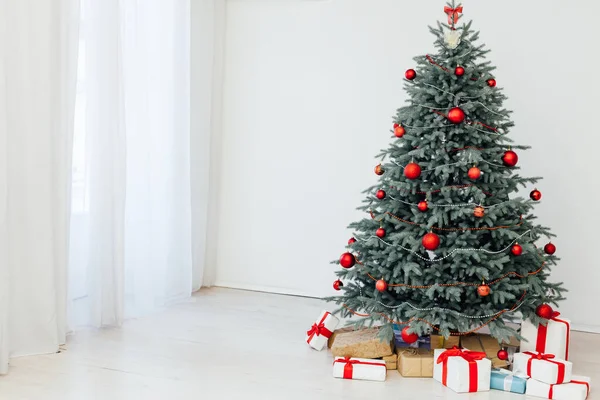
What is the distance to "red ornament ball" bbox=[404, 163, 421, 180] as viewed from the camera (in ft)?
10.3

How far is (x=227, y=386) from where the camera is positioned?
9.35 ft

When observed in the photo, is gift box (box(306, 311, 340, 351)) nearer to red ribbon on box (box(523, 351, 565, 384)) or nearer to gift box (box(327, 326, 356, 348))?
gift box (box(327, 326, 356, 348))

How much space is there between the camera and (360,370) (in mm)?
3023

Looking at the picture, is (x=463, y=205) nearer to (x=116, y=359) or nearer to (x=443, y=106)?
(x=443, y=106)

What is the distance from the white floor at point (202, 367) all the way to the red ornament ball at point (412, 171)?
3.00 ft

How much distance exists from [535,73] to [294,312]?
2.10 metres

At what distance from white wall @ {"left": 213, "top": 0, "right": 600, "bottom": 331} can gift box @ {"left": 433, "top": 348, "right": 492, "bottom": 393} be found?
146cm

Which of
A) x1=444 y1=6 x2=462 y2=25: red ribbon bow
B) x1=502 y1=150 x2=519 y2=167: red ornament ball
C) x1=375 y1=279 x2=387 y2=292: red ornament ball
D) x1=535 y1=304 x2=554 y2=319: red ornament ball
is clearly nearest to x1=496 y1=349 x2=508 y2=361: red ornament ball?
x1=535 y1=304 x2=554 y2=319: red ornament ball

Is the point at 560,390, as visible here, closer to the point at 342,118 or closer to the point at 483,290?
the point at 483,290

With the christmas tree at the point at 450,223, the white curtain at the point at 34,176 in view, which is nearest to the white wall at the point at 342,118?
the christmas tree at the point at 450,223

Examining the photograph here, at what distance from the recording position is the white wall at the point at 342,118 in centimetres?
412

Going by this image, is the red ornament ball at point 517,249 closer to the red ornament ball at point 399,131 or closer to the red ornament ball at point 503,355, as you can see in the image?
the red ornament ball at point 503,355

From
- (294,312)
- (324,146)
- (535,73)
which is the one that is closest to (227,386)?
(294,312)

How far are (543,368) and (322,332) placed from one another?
1062mm
